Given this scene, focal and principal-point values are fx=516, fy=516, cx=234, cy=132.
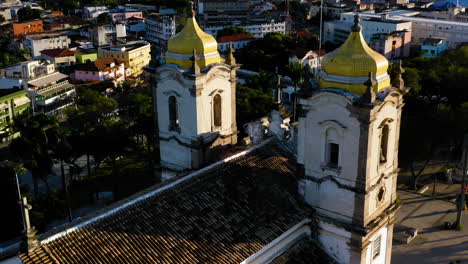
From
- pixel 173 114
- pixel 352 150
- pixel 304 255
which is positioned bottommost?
pixel 304 255

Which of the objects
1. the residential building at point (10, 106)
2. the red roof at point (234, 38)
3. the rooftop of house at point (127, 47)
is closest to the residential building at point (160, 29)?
the rooftop of house at point (127, 47)

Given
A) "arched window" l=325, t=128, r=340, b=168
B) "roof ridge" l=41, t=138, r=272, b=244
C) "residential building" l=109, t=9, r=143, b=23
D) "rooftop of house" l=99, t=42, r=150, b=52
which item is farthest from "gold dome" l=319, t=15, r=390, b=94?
"residential building" l=109, t=9, r=143, b=23

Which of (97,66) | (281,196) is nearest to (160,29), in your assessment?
(97,66)

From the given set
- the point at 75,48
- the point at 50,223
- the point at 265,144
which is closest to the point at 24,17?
the point at 75,48

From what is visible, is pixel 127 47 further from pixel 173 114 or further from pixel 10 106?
pixel 173 114

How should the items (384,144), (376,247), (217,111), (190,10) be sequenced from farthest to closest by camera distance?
1. (217,111)
2. (190,10)
3. (376,247)
4. (384,144)

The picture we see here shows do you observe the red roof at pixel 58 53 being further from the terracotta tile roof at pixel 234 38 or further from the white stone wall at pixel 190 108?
the white stone wall at pixel 190 108
